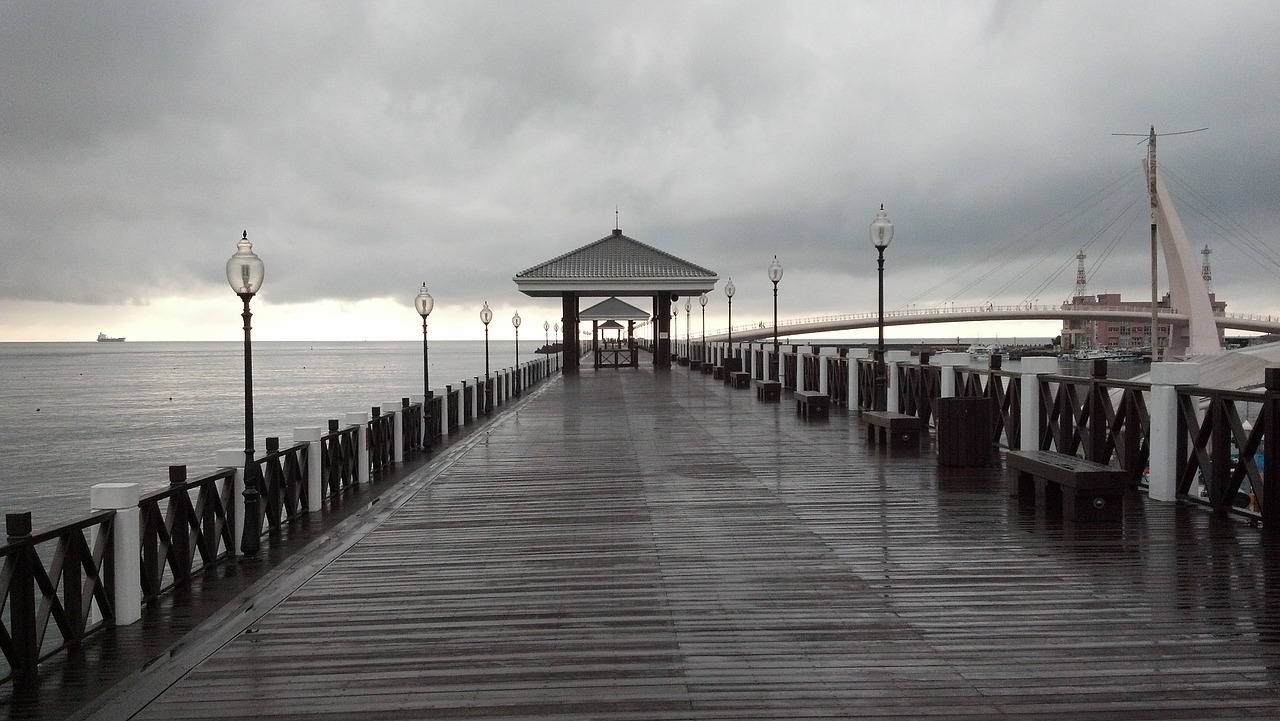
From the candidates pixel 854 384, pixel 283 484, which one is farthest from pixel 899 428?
pixel 283 484

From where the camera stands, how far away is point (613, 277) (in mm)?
32469

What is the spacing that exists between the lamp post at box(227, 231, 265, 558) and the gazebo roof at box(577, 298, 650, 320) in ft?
107

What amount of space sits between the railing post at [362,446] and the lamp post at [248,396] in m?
2.70

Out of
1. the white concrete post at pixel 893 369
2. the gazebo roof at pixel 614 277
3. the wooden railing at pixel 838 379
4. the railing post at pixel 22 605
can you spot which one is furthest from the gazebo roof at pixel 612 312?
the railing post at pixel 22 605

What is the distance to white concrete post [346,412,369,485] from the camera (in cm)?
986

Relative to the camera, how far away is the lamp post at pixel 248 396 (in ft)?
21.7

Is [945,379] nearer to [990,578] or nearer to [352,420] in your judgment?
[990,578]

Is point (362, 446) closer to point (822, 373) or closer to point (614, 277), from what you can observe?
point (822, 373)

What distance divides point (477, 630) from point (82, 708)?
5.86 ft

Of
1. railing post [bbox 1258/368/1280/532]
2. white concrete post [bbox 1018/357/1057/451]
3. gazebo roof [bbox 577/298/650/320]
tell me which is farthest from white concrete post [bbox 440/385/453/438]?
gazebo roof [bbox 577/298/650/320]

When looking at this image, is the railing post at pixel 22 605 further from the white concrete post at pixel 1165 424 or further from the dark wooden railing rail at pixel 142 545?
the white concrete post at pixel 1165 424

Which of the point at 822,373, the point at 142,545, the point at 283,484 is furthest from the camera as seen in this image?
the point at 822,373

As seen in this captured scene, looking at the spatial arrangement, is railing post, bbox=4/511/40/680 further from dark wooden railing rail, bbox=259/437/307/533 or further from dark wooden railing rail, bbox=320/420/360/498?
dark wooden railing rail, bbox=320/420/360/498

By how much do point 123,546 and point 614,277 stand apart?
27813 mm
